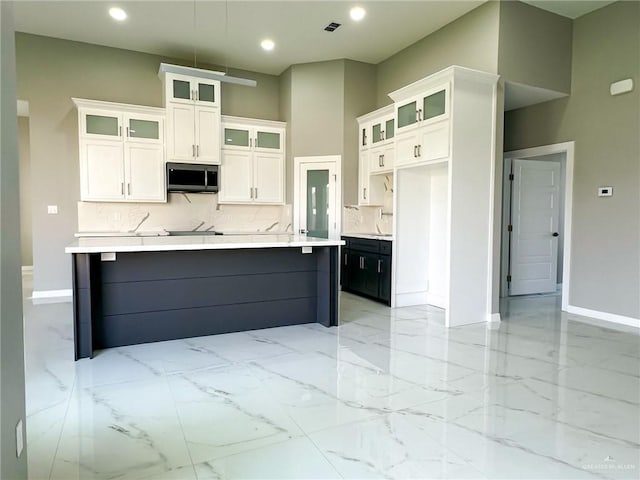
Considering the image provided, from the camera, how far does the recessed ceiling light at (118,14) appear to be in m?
4.66

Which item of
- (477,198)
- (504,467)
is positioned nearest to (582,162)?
(477,198)

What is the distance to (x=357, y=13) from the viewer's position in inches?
189

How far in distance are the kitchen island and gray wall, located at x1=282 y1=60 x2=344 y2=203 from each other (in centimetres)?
259

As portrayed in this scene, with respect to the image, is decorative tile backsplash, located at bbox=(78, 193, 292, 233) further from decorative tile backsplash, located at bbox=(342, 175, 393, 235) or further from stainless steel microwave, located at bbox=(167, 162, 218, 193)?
decorative tile backsplash, located at bbox=(342, 175, 393, 235)

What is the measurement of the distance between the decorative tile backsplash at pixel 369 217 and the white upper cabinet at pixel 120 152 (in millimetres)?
2734

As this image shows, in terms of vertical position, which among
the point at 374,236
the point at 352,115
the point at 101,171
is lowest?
the point at 374,236

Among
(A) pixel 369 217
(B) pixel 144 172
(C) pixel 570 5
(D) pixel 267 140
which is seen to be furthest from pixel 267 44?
(C) pixel 570 5

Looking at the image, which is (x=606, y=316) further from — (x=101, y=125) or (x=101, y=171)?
(x=101, y=125)

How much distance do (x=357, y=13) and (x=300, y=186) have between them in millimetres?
2596

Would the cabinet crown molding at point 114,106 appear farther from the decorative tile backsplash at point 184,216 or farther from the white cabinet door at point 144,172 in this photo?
the decorative tile backsplash at point 184,216

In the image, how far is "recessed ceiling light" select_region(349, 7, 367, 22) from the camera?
4.71 m

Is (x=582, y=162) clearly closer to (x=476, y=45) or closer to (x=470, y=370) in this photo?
(x=476, y=45)

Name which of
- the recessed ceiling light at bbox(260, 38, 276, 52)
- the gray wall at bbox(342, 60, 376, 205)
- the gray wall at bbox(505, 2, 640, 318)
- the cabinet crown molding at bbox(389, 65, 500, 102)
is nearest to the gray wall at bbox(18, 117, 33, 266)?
the recessed ceiling light at bbox(260, 38, 276, 52)

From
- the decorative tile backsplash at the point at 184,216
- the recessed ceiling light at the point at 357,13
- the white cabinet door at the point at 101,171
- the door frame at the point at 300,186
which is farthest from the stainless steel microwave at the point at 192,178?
the recessed ceiling light at the point at 357,13
